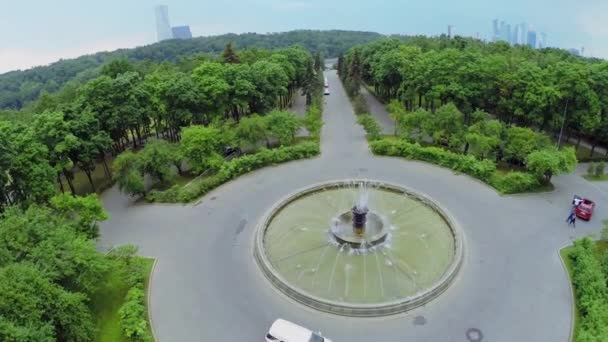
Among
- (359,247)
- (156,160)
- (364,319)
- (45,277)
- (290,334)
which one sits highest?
(156,160)

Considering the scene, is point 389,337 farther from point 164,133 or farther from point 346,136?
point 164,133

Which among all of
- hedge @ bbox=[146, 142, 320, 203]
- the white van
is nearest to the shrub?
hedge @ bbox=[146, 142, 320, 203]

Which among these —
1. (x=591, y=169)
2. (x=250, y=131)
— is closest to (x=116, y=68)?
(x=250, y=131)

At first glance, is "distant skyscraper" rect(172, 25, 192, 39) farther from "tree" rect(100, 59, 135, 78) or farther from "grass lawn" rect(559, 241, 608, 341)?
"grass lawn" rect(559, 241, 608, 341)

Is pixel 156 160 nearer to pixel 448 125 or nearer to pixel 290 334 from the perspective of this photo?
pixel 290 334

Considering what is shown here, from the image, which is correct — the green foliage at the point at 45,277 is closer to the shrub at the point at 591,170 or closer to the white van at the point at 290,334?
the white van at the point at 290,334

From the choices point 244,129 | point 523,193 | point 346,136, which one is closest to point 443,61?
point 346,136
